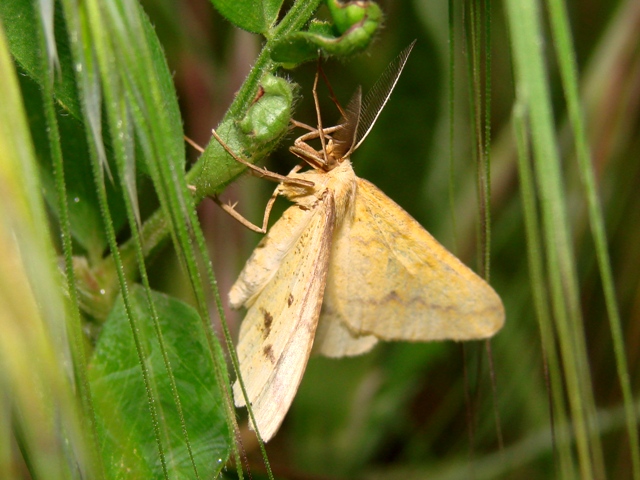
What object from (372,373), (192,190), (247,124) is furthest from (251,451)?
(247,124)

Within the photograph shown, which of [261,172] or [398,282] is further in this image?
[398,282]

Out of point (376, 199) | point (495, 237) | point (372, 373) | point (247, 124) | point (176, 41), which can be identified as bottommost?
point (372, 373)

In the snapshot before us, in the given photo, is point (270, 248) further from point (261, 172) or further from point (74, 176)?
point (74, 176)

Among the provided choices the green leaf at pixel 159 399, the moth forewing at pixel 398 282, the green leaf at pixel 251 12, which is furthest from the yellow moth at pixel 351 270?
the green leaf at pixel 251 12

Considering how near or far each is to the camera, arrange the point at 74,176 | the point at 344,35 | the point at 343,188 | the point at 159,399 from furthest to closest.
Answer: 1. the point at 343,188
2. the point at 74,176
3. the point at 159,399
4. the point at 344,35

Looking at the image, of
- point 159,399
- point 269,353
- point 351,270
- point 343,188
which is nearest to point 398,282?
point 351,270

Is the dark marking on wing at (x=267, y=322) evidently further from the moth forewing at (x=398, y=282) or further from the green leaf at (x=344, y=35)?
the green leaf at (x=344, y=35)

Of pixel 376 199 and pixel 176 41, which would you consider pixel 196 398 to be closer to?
pixel 376 199

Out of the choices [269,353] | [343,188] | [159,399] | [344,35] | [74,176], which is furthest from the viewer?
[343,188]
